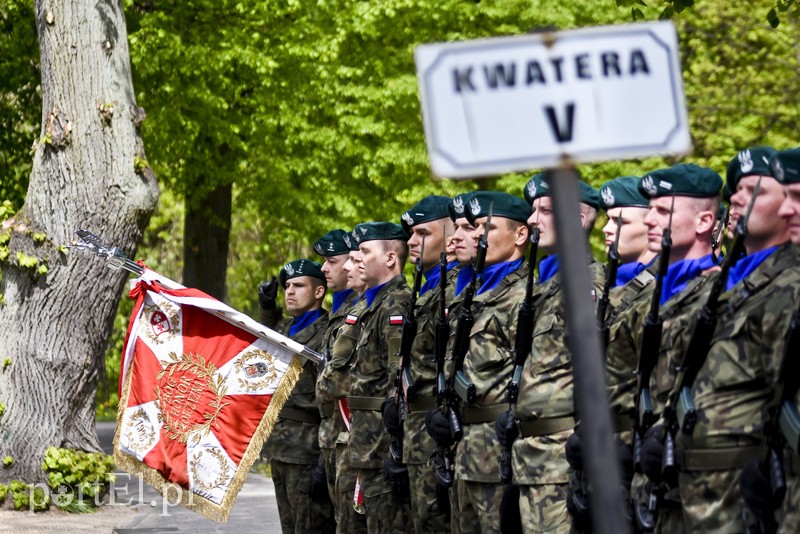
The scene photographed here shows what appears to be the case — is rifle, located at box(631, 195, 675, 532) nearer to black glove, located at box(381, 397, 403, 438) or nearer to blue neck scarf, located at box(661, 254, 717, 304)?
blue neck scarf, located at box(661, 254, 717, 304)

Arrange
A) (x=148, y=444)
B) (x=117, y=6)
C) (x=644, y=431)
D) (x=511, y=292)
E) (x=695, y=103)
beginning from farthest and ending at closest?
(x=695, y=103), (x=117, y=6), (x=148, y=444), (x=511, y=292), (x=644, y=431)

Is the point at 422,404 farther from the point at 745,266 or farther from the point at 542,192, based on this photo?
the point at 745,266

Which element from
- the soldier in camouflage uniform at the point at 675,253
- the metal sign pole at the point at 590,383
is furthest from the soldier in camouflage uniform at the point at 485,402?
the metal sign pole at the point at 590,383

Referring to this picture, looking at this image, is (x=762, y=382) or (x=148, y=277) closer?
(x=762, y=382)

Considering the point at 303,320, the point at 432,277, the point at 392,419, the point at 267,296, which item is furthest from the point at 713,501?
the point at 267,296

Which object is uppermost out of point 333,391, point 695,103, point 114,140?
point 695,103

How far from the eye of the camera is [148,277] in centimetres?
955

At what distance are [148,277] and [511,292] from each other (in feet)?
11.8

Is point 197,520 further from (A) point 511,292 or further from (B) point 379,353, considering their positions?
(A) point 511,292

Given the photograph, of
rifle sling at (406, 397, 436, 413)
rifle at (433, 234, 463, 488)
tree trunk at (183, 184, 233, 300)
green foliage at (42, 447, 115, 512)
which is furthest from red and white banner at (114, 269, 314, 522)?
tree trunk at (183, 184, 233, 300)

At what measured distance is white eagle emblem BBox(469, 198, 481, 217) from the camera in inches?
283

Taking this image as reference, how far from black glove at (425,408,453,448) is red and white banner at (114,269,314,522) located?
2326mm

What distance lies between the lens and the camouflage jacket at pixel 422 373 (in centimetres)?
741

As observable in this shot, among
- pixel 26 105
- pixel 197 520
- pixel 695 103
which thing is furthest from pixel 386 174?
pixel 197 520
